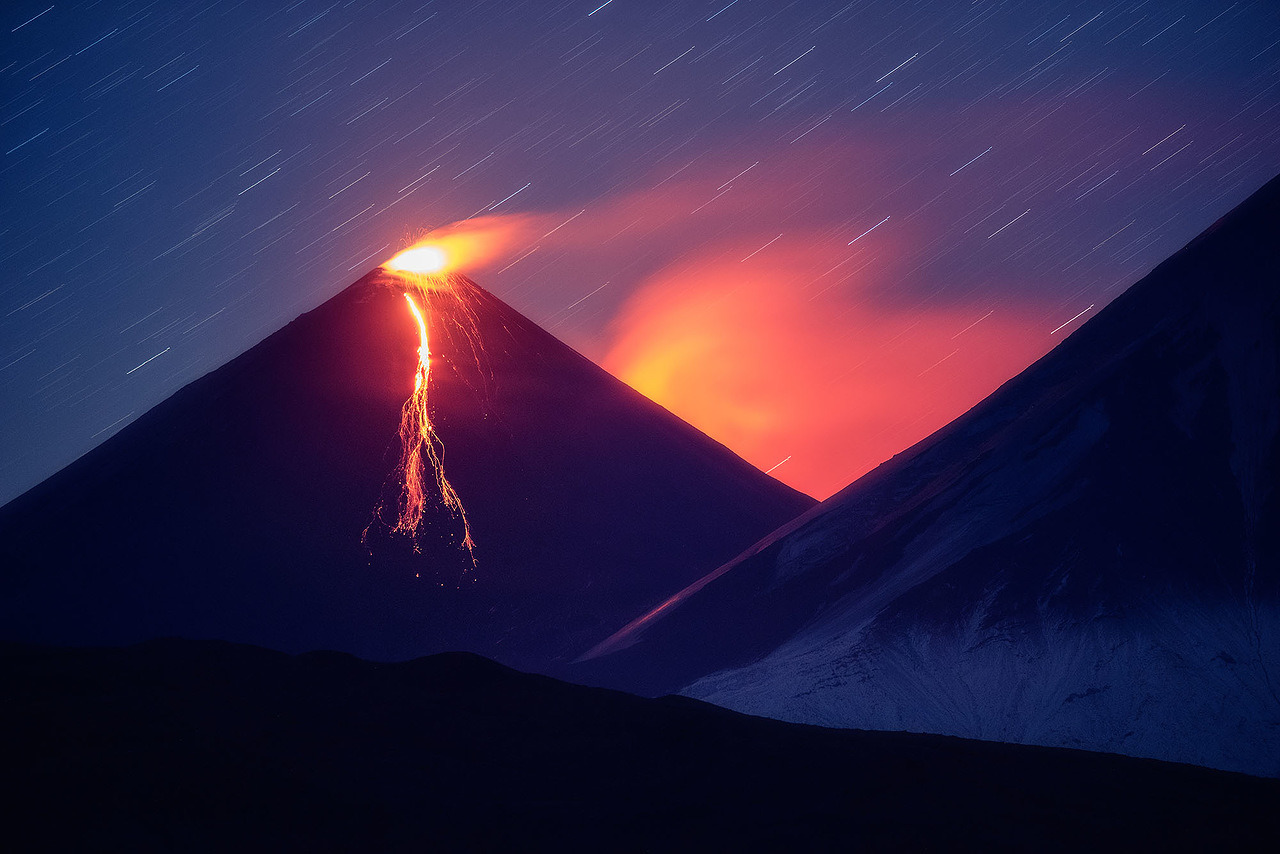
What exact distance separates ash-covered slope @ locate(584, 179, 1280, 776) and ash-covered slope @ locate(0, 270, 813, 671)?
11592 mm

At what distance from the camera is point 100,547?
6888 cm

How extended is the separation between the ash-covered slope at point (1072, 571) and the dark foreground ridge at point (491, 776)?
20824mm

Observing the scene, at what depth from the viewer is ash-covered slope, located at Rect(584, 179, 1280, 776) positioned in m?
40.5

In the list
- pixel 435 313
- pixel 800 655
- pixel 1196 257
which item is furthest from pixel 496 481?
pixel 1196 257

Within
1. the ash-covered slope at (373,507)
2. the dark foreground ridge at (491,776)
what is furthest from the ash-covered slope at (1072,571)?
the dark foreground ridge at (491,776)

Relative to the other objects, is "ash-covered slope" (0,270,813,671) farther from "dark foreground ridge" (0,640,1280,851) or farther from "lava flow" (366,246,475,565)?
"dark foreground ridge" (0,640,1280,851)

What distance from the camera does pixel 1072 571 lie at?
47938 mm

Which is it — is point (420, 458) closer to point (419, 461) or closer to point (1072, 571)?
point (419, 461)

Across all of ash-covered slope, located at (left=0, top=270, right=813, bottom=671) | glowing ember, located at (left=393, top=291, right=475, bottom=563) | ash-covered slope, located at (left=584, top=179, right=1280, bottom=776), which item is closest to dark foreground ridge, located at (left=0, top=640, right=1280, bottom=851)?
ash-covered slope, located at (left=584, top=179, right=1280, bottom=776)

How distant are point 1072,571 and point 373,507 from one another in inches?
1914

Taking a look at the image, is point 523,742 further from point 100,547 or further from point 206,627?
point 100,547

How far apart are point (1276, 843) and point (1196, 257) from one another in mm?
54849

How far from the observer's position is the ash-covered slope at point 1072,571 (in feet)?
133

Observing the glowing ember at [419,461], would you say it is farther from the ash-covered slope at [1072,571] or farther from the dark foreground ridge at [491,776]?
the dark foreground ridge at [491,776]
